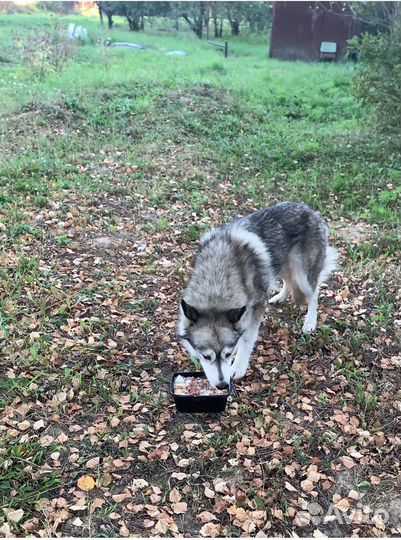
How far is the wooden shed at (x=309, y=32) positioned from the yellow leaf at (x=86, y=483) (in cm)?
2116

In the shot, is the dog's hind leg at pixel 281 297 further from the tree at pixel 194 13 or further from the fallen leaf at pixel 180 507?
the tree at pixel 194 13

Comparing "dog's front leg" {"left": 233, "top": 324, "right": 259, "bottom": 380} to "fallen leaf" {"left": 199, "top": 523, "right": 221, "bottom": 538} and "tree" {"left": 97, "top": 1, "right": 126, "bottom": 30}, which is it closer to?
"fallen leaf" {"left": 199, "top": 523, "right": 221, "bottom": 538}

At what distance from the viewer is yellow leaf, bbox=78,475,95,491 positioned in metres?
3.24

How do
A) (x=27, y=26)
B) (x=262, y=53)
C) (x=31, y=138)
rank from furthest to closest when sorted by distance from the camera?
1. (x=262, y=53)
2. (x=27, y=26)
3. (x=31, y=138)

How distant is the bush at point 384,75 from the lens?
9.58 metres

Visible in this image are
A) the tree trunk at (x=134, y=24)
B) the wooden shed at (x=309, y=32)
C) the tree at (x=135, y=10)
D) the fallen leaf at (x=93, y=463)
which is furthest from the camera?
the tree trunk at (x=134, y=24)

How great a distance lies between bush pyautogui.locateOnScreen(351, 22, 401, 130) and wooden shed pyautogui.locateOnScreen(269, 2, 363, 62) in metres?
11.7

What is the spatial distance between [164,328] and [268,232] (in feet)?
4.69

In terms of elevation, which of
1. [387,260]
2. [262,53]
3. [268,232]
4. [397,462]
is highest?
[262,53]

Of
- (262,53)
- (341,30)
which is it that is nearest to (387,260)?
(341,30)

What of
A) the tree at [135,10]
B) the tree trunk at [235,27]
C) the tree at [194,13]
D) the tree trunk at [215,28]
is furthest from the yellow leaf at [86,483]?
the tree trunk at [235,27]

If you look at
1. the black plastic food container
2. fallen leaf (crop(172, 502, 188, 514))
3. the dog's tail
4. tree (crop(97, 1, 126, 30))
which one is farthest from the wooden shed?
fallen leaf (crop(172, 502, 188, 514))

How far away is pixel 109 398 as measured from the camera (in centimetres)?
397

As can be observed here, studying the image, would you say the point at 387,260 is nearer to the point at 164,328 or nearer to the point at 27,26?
the point at 164,328
